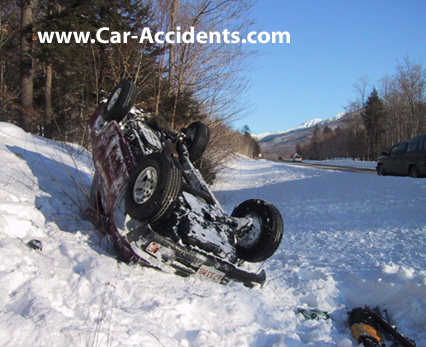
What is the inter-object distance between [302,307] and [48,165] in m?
4.67

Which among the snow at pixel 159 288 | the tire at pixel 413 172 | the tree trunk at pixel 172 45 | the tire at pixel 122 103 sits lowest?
the snow at pixel 159 288

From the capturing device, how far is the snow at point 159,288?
2207mm

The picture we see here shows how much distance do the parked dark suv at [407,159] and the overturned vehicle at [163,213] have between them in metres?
11.6

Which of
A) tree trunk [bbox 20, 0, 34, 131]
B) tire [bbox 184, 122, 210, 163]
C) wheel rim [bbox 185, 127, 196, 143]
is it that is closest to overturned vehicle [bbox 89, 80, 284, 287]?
tire [bbox 184, 122, 210, 163]

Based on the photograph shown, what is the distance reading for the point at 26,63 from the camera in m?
14.6

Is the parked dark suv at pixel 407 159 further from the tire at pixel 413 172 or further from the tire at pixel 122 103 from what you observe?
the tire at pixel 122 103

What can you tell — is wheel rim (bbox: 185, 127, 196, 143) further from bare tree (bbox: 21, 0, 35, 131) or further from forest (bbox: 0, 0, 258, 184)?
bare tree (bbox: 21, 0, 35, 131)

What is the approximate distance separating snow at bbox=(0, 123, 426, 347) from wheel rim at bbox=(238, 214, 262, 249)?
507 millimetres

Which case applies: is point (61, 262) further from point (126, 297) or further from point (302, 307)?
point (302, 307)

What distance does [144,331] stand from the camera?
2.25 metres

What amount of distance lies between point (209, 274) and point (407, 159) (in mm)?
13110

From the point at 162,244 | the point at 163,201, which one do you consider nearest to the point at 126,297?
the point at 162,244

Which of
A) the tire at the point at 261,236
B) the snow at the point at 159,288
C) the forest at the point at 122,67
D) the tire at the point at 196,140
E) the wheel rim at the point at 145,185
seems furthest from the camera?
the forest at the point at 122,67

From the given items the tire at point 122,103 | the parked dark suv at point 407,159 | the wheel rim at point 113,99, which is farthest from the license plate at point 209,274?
the parked dark suv at point 407,159
